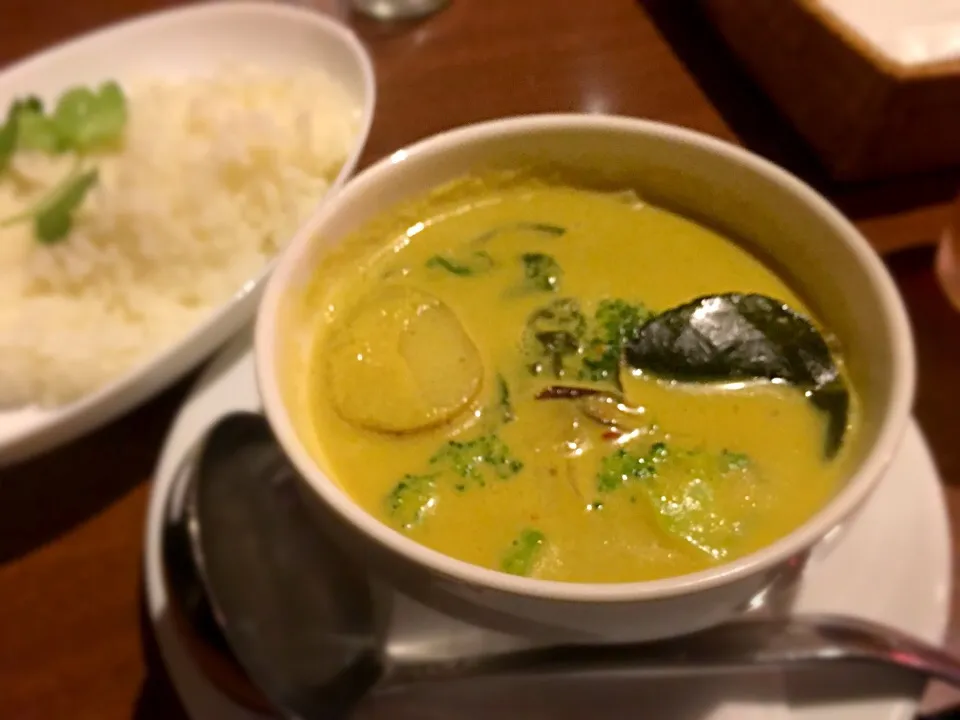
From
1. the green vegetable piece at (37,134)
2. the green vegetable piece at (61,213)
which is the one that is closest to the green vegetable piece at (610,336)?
the green vegetable piece at (61,213)

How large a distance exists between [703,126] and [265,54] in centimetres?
72

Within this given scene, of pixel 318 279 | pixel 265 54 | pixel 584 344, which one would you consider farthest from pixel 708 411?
pixel 265 54

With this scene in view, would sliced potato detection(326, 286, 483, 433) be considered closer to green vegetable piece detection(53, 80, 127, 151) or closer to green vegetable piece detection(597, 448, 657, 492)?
green vegetable piece detection(597, 448, 657, 492)

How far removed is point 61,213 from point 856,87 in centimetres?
102

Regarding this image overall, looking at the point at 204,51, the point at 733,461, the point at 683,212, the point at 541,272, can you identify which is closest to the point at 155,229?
the point at 204,51

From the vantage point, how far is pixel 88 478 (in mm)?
978

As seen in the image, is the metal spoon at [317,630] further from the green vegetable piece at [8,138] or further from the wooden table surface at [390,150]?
the green vegetable piece at [8,138]

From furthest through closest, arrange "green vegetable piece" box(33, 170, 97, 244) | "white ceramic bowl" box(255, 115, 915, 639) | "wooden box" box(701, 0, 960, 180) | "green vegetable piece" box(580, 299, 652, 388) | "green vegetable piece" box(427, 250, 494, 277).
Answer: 1. "green vegetable piece" box(33, 170, 97, 244)
2. "wooden box" box(701, 0, 960, 180)
3. "green vegetable piece" box(427, 250, 494, 277)
4. "green vegetable piece" box(580, 299, 652, 388)
5. "white ceramic bowl" box(255, 115, 915, 639)

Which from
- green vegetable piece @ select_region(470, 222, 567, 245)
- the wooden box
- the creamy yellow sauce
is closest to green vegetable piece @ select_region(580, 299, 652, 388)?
the creamy yellow sauce

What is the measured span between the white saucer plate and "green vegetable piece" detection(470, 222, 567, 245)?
1.19 ft

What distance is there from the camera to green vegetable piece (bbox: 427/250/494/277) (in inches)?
35.6

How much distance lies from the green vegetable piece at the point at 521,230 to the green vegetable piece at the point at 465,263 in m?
0.02

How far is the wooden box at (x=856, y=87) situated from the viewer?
1.06m

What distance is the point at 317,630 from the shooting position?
78 centimetres
